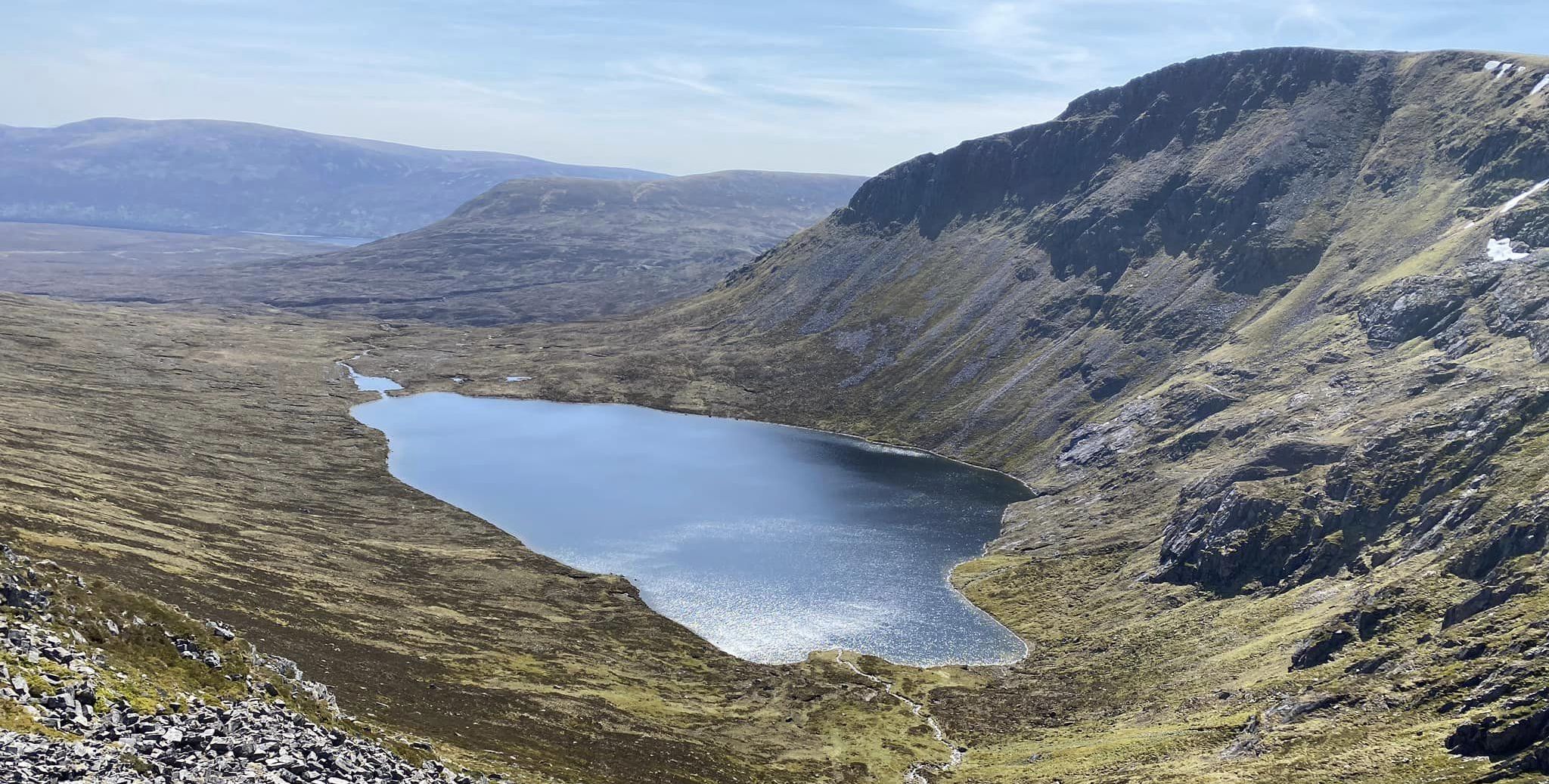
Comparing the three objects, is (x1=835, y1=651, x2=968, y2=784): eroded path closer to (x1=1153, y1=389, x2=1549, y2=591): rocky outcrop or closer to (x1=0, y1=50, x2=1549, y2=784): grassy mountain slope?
(x1=0, y1=50, x2=1549, y2=784): grassy mountain slope

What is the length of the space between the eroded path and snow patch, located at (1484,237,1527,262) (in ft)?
457

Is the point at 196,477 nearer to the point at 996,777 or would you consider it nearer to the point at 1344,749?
the point at 996,777

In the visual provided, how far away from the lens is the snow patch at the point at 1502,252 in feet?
575

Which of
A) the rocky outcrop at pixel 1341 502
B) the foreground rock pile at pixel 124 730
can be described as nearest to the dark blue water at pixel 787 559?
the rocky outcrop at pixel 1341 502

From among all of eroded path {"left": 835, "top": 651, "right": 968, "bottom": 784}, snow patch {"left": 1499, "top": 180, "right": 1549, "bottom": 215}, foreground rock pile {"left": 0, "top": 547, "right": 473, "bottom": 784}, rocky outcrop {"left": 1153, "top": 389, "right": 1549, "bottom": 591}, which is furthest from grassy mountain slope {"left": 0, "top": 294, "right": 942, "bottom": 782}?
snow patch {"left": 1499, "top": 180, "right": 1549, "bottom": 215}

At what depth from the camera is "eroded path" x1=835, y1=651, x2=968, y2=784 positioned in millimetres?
95875

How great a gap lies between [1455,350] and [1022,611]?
276 ft

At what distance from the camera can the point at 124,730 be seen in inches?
1791

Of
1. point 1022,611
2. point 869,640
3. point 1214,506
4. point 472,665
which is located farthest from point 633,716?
point 1214,506

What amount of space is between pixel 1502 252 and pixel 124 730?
211019 mm

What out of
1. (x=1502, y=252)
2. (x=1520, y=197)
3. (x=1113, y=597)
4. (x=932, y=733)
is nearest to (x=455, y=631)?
(x=932, y=733)

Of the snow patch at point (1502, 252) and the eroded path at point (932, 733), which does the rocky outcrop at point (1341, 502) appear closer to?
the eroded path at point (932, 733)

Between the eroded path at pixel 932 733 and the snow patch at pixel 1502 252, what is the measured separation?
139 meters

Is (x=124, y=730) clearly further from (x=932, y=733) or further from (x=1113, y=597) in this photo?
(x=1113, y=597)
